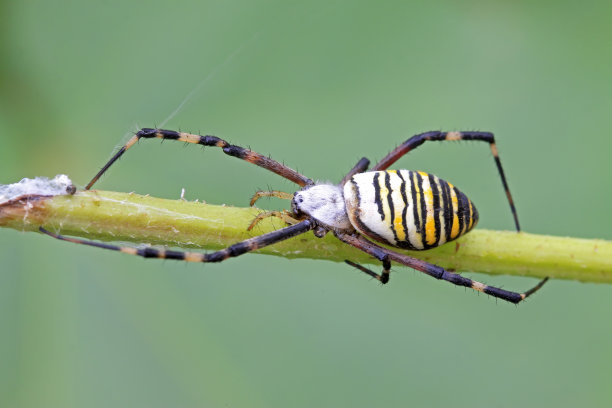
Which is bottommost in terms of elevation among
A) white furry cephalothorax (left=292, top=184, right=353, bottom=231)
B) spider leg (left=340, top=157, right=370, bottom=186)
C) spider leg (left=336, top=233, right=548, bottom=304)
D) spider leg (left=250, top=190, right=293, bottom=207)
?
spider leg (left=336, top=233, right=548, bottom=304)

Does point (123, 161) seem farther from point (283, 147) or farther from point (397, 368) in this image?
point (397, 368)

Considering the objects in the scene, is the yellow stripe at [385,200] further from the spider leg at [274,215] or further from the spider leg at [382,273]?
the spider leg at [274,215]

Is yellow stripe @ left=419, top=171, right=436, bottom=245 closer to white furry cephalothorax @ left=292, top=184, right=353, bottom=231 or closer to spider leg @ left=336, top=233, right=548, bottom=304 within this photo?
spider leg @ left=336, top=233, right=548, bottom=304

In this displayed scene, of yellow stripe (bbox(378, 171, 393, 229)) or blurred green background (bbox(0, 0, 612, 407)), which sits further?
blurred green background (bbox(0, 0, 612, 407))

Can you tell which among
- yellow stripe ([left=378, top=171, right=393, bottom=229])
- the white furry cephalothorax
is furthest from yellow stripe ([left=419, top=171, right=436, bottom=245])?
the white furry cephalothorax

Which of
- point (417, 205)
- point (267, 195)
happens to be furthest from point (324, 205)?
point (417, 205)

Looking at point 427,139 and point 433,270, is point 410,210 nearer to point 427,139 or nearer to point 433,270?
point 433,270
